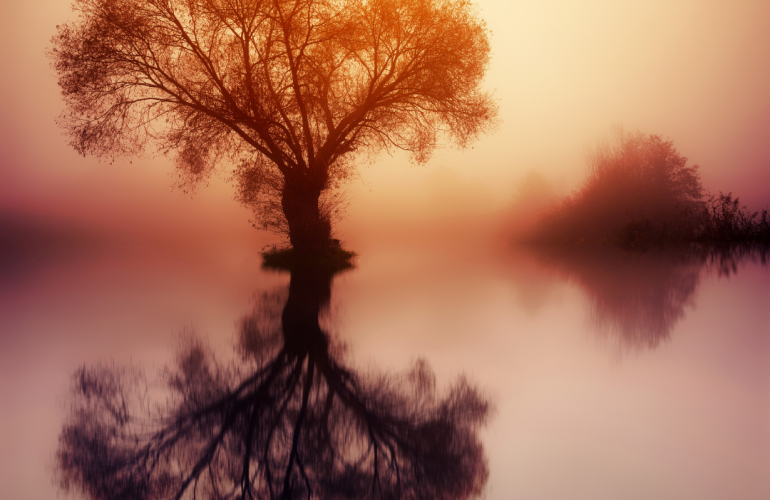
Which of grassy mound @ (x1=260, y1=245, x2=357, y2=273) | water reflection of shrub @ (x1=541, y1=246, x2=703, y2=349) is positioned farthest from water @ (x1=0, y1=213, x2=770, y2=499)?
grassy mound @ (x1=260, y1=245, x2=357, y2=273)

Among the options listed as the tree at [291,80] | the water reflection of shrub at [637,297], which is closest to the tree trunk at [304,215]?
the tree at [291,80]

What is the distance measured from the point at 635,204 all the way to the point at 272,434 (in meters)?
24.9

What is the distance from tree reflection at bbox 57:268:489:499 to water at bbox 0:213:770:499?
13cm

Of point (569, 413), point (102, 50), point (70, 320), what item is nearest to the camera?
point (569, 413)

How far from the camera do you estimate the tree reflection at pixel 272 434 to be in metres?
2.09

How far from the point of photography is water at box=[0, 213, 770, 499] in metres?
2.17

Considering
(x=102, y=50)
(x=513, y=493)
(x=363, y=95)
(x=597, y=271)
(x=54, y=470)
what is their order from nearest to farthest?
(x=513, y=493), (x=54, y=470), (x=597, y=271), (x=102, y=50), (x=363, y=95)

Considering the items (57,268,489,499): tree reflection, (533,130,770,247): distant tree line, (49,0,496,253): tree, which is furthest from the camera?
(533,130,770,247): distant tree line

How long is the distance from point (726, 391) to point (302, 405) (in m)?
2.80

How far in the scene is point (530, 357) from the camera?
13.0ft

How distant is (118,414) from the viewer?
2854 millimetres

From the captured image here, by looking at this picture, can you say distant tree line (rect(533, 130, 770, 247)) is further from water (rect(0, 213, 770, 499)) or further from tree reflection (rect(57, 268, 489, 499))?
tree reflection (rect(57, 268, 489, 499))

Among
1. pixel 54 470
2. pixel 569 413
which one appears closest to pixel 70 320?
pixel 54 470

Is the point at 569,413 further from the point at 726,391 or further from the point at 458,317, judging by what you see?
the point at 458,317
